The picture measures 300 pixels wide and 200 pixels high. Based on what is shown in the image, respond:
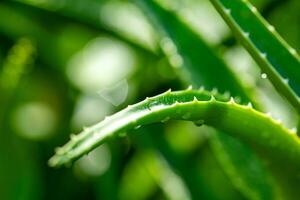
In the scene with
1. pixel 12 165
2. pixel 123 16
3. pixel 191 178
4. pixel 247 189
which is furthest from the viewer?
pixel 123 16

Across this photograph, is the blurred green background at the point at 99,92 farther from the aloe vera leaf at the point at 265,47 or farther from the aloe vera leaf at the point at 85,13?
the aloe vera leaf at the point at 265,47

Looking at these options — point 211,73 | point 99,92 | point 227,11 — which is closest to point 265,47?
point 227,11

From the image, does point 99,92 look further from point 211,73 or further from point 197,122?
point 197,122

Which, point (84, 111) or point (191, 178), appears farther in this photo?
point (84, 111)

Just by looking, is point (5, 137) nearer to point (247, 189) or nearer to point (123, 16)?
point (123, 16)

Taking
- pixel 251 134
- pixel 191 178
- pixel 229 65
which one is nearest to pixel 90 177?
pixel 191 178

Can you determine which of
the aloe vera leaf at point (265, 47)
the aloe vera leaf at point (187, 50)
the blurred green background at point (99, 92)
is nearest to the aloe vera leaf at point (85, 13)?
the blurred green background at point (99, 92)
